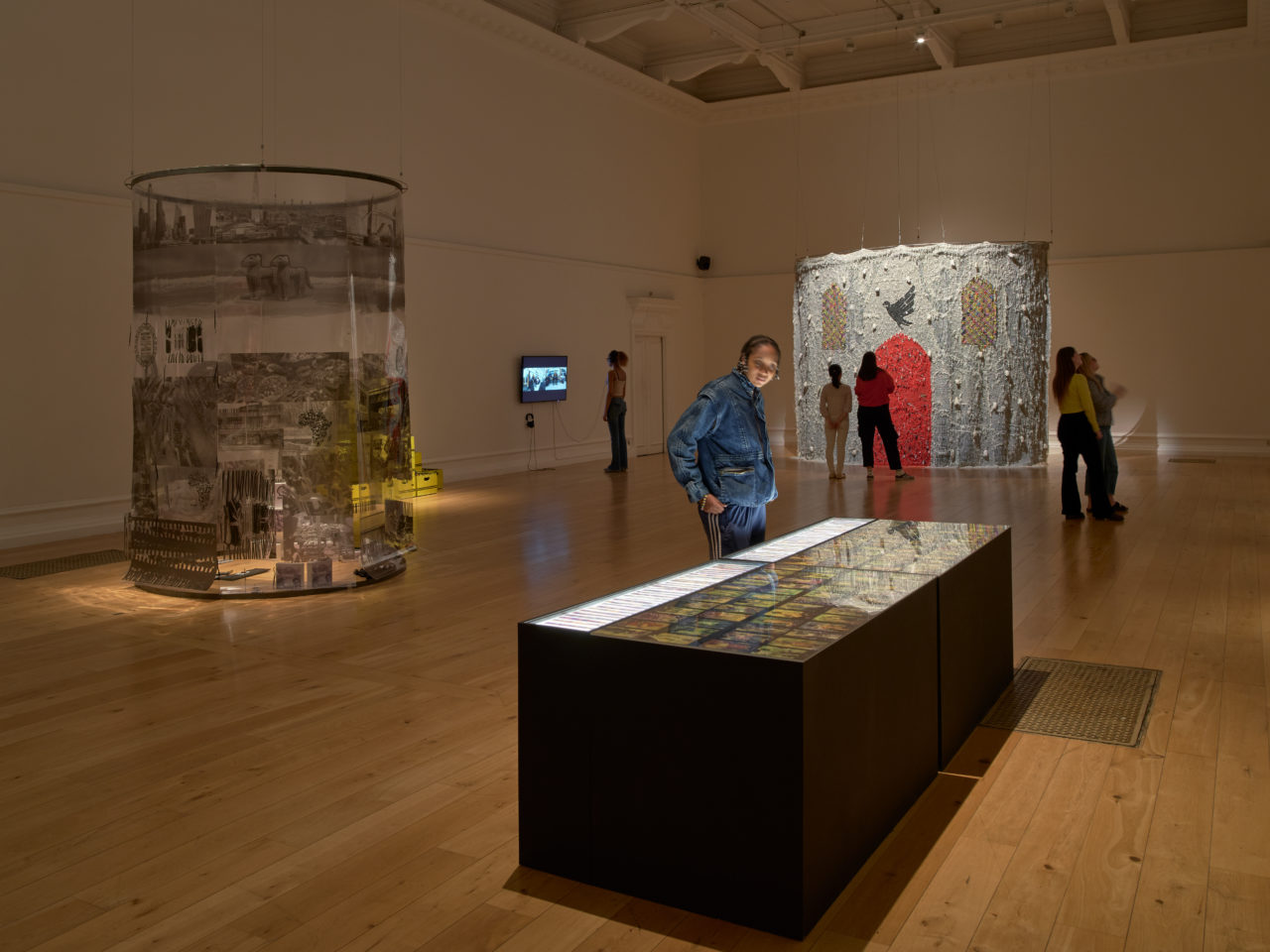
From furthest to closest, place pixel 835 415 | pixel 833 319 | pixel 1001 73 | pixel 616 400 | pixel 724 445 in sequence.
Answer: pixel 1001 73, pixel 833 319, pixel 616 400, pixel 835 415, pixel 724 445

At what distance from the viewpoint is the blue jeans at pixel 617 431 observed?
1595 cm

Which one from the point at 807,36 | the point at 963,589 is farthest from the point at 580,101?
the point at 963,589

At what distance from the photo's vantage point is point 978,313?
50.3ft

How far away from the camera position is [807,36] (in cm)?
1772

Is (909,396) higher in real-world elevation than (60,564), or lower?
higher

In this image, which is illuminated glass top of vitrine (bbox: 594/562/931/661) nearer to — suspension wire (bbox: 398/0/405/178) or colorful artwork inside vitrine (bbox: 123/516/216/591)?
colorful artwork inside vitrine (bbox: 123/516/216/591)

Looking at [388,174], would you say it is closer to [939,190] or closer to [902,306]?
[902,306]

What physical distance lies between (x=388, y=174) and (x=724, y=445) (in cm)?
988

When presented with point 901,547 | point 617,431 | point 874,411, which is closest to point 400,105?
point 617,431

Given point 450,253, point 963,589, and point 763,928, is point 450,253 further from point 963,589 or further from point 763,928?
point 763,928

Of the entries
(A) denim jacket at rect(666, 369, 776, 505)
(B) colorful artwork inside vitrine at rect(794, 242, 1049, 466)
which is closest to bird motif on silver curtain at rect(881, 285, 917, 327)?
(B) colorful artwork inside vitrine at rect(794, 242, 1049, 466)

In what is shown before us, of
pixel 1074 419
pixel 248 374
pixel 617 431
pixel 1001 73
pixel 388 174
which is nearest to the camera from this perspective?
pixel 248 374

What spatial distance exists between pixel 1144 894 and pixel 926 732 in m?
0.98

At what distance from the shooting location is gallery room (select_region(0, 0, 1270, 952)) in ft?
10.5
